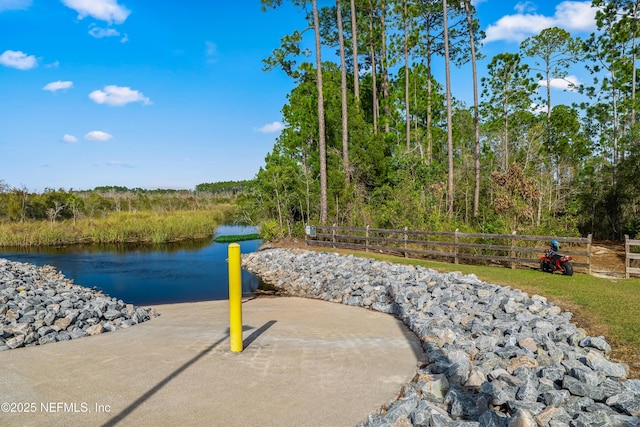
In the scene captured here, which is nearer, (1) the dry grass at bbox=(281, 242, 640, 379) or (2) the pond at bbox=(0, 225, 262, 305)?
(1) the dry grass at bbox=(281, 242, 640, 379)

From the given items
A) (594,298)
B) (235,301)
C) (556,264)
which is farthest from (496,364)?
(556,264)

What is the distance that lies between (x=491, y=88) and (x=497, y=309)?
78.9ft

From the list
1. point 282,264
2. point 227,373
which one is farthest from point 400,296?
point 282,264

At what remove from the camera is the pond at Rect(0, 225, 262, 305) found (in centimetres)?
1326

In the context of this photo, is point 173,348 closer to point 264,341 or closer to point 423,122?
point 264,341

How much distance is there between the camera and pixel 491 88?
89.1 ft

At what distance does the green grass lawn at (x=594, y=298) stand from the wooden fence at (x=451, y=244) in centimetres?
68

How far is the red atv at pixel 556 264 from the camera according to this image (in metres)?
10.1

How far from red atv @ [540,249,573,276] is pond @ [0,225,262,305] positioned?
894 cm

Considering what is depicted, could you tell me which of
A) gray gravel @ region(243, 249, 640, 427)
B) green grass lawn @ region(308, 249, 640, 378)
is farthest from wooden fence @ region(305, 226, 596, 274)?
gray gravel @ region(243, 249, 640, 427)

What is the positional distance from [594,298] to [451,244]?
198 inches

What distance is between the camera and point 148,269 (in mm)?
18016

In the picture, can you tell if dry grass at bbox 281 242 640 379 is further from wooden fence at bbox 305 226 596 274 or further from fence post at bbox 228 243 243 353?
fence post at bbox 228 243 243 353

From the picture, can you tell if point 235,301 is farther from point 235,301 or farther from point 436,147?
point 436,147
